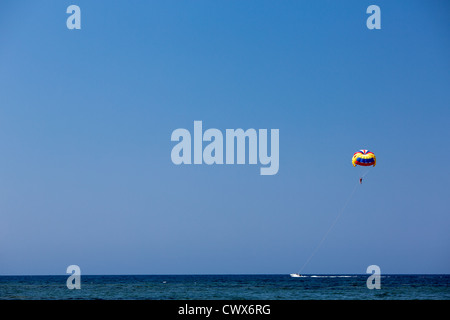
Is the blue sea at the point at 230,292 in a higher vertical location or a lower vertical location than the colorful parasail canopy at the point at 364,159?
lower

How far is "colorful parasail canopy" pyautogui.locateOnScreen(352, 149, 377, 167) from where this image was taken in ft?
108

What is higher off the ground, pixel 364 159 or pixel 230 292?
pixel 364 159

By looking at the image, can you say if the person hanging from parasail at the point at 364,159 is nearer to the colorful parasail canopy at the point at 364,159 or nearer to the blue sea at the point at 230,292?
the colorful parasail canopy at the point at 364,159

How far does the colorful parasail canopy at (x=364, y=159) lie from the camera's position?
32969mm

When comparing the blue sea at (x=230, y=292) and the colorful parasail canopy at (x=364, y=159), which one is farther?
the blue sea at (x=230, y=292)

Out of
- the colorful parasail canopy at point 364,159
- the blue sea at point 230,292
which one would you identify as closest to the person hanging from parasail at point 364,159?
the colorful parasail canopy at point 364,159

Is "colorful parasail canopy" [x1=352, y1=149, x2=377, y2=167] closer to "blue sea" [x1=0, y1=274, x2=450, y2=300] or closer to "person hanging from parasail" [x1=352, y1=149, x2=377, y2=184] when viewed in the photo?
"person hanging from parasail" [x1=352, y1=149, x2=377, y2=184]

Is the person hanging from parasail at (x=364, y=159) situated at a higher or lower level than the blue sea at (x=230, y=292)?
higher

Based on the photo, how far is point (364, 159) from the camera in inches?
1299

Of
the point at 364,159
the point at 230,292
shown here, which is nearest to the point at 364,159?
the point at 364,159

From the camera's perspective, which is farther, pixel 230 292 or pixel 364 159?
pixel 230 292

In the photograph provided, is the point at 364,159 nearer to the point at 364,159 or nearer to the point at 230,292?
the point at 364,159
